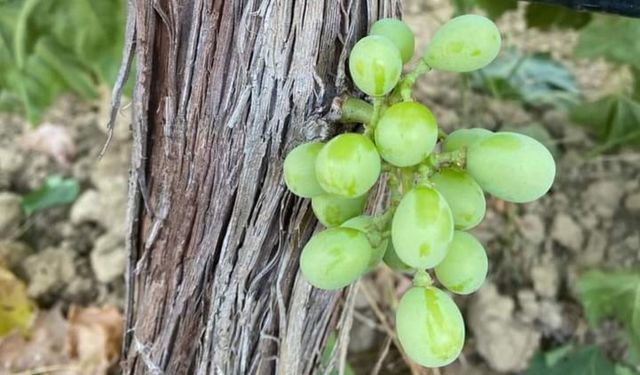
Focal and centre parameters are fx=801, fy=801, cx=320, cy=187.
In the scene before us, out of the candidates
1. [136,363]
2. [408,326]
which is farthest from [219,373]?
[408,326]

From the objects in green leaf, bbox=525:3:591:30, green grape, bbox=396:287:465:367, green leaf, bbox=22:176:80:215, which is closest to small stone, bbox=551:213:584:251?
green leaf, bbox=525:3:591:30

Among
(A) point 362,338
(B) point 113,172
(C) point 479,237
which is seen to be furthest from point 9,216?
(C) point 479,237

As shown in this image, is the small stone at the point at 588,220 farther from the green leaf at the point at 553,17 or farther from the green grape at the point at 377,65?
the green grape at the point at 377,65

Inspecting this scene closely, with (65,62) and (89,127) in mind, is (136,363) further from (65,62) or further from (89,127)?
(89,127)

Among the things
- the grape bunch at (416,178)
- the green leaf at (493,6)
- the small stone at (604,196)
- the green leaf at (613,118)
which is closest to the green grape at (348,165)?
the grape bunch at (416,178)

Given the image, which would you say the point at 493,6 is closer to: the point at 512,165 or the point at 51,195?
the point at 512,165

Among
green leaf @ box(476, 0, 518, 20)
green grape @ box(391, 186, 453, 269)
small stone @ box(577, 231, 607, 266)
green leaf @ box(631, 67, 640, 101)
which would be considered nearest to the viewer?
green grape @ box(391, 186, 453, 269)

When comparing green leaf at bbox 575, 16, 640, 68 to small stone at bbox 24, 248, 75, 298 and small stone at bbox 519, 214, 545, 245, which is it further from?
small stone at bbox 24, 248, 75, 298
